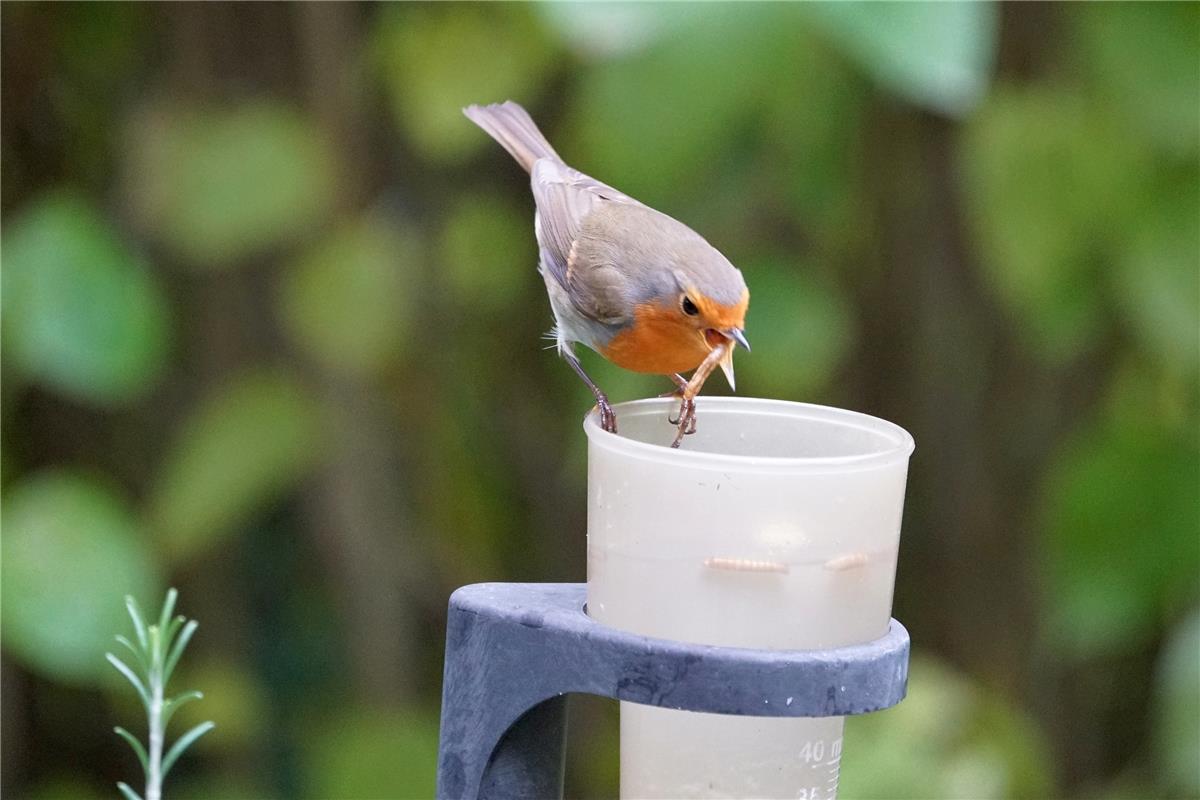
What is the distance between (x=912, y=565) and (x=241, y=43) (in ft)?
6.19

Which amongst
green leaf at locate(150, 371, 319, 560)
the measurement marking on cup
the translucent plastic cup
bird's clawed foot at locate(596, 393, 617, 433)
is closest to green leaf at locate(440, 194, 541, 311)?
green leaf at locate(150, 371, 319, 560)

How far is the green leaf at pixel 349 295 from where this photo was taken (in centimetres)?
294

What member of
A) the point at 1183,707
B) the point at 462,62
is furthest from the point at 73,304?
the point at 1183,707

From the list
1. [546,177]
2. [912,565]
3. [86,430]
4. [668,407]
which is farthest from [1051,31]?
[86,430]

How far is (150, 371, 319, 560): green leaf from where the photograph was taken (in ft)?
9.64

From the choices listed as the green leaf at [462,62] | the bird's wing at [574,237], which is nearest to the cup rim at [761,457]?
the bird's wing at [574,237]

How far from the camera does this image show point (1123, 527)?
2.84 meters

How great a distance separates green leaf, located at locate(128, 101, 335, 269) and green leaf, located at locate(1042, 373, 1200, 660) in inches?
62.1

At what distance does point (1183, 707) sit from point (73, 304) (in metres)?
2.11

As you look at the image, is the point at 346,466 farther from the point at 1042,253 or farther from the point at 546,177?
the point at 1042,253

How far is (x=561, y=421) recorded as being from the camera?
11.0 ft

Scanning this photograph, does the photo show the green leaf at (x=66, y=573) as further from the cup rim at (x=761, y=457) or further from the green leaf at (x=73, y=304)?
the cup rim at (x=761, y=457)

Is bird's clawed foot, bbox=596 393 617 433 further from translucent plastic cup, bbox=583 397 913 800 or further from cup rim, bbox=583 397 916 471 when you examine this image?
translucent plastic cup, bbox=583 397 913 800

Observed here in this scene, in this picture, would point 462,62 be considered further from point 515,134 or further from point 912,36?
point 912,36
